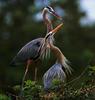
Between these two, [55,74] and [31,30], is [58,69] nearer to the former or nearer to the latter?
[55,74]

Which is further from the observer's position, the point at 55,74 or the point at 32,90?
the point at 55,74

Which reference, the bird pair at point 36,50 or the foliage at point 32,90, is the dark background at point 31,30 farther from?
the foliage at point 32,90

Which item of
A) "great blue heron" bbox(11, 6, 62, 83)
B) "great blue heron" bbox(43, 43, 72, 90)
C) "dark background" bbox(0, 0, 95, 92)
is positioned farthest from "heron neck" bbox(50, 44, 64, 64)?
"dark background" bbox(0, 0, 95, 92)

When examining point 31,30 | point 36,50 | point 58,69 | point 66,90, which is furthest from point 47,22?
point 31,30

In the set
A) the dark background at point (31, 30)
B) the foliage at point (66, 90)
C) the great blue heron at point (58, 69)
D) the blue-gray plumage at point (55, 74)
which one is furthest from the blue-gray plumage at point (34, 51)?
the dark background at point (31, 30)

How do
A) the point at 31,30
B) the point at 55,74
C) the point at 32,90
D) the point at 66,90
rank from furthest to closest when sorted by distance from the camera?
1. the point at 31,30
2. the point at 55,74
3. the point at 32,90
4. the point at 66,90

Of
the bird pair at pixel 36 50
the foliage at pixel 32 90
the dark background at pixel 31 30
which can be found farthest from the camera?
the dark background at pixel 31 30

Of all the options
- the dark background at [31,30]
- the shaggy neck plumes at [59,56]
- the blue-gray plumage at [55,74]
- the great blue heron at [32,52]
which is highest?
the dark background at [31,30]

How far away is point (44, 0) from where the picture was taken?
7.89 m

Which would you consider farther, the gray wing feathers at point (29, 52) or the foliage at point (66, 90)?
the gray wing feathers at point (29, 52)

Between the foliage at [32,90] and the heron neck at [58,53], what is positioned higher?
the heron neck at [58,53]

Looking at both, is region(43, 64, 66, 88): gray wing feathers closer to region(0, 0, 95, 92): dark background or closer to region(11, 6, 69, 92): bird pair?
region(11, 6, 69, 92): bird pair

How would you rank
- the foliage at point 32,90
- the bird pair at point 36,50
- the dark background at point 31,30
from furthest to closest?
the dark background at point 31,30, the bird pair at point 36,50, the foliage at point 32,90

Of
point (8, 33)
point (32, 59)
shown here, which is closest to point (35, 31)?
point (8, 33)
